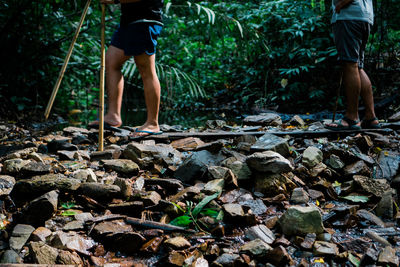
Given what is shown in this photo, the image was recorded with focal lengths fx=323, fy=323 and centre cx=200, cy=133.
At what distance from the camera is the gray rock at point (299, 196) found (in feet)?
5.39

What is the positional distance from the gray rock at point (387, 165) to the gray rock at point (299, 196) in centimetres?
60

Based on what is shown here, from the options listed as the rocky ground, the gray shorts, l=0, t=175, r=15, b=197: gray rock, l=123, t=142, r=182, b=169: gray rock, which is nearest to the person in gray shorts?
the gray shorts

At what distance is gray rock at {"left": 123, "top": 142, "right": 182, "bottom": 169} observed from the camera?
2.05 m

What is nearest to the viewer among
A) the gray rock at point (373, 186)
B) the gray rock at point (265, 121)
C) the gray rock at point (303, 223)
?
the gray rock at point (303, 223)

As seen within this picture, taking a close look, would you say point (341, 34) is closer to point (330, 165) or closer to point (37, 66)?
point (330, 165)

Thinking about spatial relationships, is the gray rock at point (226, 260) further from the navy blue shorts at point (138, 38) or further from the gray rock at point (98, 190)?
the navy blue shorts at point (138, 38)

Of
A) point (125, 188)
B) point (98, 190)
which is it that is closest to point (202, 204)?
point (125, 188)

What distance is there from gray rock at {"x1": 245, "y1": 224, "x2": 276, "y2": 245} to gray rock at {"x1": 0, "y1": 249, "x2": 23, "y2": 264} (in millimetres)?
856

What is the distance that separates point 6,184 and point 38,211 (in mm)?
439

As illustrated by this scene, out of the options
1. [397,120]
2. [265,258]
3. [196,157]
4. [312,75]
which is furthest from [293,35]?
[265,258]

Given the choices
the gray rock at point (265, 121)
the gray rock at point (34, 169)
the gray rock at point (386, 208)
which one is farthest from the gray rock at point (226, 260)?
the gray rock at point (265, 121)

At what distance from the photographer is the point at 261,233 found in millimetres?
1318

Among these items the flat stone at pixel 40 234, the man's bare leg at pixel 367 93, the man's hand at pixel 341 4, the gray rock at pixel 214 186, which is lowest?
the flat stone at pixel 40 234

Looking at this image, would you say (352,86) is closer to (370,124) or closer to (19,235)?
(370,124)
